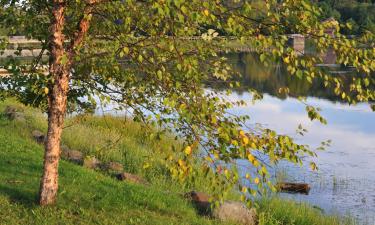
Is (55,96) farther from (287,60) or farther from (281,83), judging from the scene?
(281,83)

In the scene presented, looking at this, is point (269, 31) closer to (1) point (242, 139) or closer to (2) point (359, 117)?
(1) point (242, 139)

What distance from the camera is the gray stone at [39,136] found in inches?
912

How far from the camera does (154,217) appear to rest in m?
12.9

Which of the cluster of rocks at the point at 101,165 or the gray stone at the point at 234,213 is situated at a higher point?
the gray stone at the point at 234,213

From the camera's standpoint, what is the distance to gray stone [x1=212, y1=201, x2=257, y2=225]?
46.4ft

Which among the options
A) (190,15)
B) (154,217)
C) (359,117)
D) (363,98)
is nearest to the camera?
(190,15)

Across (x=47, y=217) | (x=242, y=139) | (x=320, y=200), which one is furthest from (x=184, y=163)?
(x=320, y=200)

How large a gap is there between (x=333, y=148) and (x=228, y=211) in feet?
66.4

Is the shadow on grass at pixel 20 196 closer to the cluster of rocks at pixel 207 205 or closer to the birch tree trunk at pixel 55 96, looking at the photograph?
the birch tree trunk at pixel 55 96

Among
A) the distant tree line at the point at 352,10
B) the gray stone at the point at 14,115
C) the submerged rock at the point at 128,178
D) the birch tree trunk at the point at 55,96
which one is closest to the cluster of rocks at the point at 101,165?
the submerged rock at the point at 128,178

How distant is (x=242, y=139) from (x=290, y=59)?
1.29 metres

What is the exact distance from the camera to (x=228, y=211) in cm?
1429

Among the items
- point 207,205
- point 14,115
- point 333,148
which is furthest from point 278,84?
point 207,205

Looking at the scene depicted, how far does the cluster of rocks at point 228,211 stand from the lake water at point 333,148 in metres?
4.13
